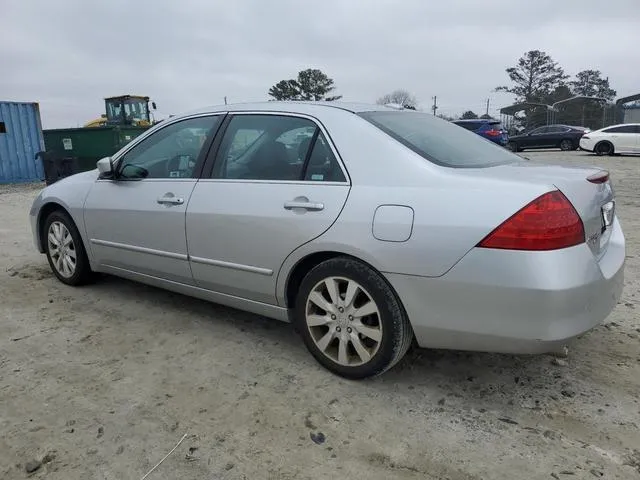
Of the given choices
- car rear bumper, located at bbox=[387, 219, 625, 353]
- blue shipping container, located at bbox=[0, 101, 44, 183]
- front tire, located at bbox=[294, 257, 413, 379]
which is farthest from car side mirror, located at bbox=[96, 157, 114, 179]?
blue shipping container, located at bbox=[0, 101, 44, 183]

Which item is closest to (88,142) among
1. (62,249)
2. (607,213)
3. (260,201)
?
(62,249)

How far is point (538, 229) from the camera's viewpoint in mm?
2209

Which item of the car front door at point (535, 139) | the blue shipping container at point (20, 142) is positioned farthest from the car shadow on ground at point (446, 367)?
the car front door at point (535, 139)

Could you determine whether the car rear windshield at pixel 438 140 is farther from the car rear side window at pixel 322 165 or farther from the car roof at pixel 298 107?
the car rear side window at pixel 322 165

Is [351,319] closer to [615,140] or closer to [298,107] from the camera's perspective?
[298,107]

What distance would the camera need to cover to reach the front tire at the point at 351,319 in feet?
8.44

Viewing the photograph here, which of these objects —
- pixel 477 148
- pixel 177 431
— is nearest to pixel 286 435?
pixel 177 431

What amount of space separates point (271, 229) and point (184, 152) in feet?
3.49

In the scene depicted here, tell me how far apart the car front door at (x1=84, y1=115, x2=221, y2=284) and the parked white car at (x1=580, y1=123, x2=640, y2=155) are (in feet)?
66.1

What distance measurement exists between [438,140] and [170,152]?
1.86 m

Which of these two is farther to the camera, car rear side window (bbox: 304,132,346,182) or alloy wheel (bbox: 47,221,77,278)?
alloy wheel (bbox: 47,221,77,278)

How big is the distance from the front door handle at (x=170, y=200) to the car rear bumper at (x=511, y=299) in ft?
5.16

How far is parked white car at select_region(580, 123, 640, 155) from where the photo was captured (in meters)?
19.3

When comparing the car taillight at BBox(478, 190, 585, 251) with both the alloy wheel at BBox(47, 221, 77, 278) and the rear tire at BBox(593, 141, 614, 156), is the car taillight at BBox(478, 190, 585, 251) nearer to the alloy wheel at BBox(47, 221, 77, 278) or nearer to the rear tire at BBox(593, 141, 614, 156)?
the alloy wheel at BBox(47, 221, 77, 278)
